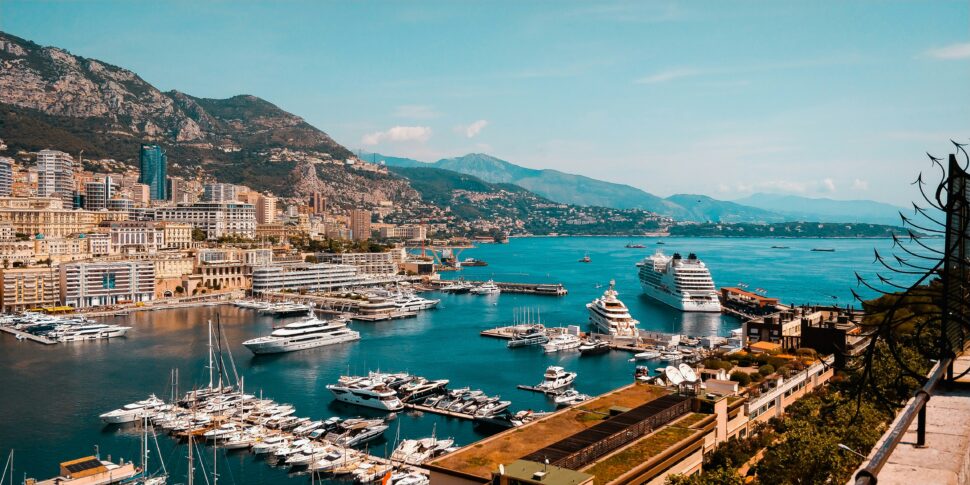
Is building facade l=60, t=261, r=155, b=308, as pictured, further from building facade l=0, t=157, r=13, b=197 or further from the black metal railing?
the black metal railing

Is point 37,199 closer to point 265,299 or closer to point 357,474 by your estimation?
point 265,299

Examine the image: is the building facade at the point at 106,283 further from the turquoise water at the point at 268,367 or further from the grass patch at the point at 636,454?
the grass patch at the point at 636,454

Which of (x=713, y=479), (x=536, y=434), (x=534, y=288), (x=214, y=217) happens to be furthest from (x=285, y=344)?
(x=214, y=217)

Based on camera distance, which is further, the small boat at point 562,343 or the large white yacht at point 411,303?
the large white yacht at point 411,303

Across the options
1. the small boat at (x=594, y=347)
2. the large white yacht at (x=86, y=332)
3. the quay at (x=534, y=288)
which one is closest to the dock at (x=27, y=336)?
the large white yacht at (x=86, y=332)

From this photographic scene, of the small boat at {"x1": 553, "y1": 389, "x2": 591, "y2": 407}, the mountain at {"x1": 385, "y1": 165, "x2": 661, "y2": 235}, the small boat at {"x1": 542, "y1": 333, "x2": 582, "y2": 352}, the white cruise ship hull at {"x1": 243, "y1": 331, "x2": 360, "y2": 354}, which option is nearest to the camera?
the small boat at {"x1": 553, "y1": 389, "x2": 591, "y2": 407}

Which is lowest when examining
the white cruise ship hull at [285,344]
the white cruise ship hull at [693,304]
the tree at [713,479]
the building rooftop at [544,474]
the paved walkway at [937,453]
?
the white cruise ship hull at [285,344]

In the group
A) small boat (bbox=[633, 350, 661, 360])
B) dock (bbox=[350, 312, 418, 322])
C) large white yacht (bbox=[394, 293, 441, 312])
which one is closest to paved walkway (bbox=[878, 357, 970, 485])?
small boat (bbox=[633, 350, 661, 360])
